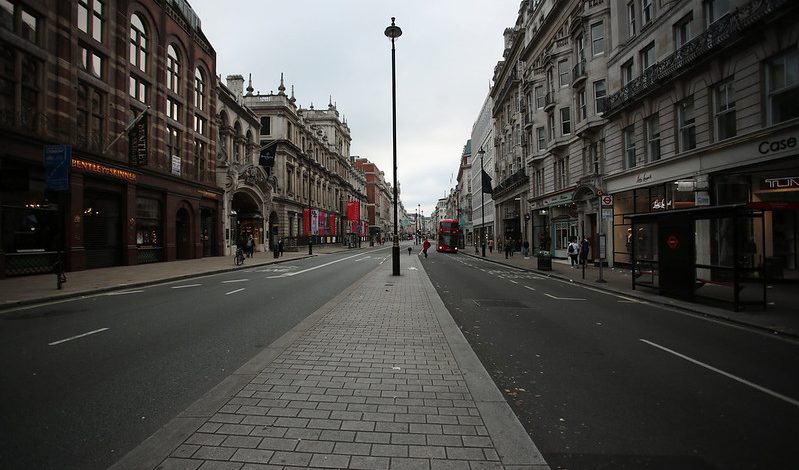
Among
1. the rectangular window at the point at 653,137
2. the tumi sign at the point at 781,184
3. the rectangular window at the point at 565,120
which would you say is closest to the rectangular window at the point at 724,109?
the tumi sign at the point at 781,184

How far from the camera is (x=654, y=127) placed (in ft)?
67.7

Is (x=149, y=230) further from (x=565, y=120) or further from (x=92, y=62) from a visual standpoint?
(x=565, y=120)

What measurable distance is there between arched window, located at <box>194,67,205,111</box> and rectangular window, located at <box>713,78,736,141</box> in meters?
34.0

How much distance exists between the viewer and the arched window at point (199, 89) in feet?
105

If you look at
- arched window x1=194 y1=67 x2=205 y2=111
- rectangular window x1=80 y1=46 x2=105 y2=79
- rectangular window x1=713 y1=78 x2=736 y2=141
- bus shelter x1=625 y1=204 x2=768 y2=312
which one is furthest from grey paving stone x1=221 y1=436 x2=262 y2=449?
arched window x1=194 y1=67 x2=205 y2=111

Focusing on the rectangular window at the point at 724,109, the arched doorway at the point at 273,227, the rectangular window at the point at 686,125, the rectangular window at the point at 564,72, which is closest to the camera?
the rectangular window at the point at 724,109

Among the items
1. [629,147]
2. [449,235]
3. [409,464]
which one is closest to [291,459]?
[409,464]

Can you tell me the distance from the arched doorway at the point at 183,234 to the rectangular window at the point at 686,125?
106ft

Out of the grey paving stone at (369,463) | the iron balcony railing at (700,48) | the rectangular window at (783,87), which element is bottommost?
the grey paving stone at (369,463)

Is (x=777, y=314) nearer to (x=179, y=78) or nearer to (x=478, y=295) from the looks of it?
(x=478, y=295)

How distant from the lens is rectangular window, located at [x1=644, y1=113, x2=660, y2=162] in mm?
20345

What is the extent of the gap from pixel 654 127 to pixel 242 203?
39.4m

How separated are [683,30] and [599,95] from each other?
730 centimetres

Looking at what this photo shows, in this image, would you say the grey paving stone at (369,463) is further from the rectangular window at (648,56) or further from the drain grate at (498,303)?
the rectangular window at (648,56)
